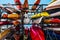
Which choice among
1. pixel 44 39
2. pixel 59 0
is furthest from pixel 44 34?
pixel 59 0

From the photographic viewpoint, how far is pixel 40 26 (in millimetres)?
Result: 590

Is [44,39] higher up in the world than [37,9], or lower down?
lower down

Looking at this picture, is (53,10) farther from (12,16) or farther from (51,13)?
(12,16)

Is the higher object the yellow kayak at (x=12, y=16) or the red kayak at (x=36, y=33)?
the yellow kayak at (x=12, y=16)

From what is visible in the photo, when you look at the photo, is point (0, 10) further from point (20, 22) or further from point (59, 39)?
point (59, 39)

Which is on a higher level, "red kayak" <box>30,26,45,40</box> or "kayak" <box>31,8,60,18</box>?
"kayak" <box>31,8,60,18</box>

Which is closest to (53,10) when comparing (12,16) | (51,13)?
(51,13)

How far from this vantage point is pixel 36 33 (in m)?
0.57

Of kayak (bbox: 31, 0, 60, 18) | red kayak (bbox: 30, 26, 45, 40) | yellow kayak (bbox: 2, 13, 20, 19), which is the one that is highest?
kayak (bbox: 31, 0, 60, 18)

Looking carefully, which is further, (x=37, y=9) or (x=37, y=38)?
(x=37, y=9)

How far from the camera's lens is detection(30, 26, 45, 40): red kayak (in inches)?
22.0

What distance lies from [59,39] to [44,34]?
0.20 ft

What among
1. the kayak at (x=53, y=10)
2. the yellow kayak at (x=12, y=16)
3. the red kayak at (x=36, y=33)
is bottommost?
the red kayak at (x=36, y=33)

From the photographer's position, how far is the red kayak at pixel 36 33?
0.56 meters
